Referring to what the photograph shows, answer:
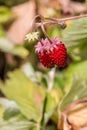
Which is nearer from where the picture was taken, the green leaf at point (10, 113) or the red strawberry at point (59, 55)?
the red strawberry at point (59, 55)

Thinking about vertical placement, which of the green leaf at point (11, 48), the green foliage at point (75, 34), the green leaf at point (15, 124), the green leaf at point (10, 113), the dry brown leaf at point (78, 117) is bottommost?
the green leaf at point (10, 113)

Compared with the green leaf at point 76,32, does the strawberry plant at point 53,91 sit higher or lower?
lower

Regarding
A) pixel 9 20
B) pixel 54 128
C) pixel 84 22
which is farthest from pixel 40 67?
pixel 84 22

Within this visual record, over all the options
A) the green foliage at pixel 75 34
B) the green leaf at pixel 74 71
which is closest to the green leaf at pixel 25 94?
the green leaf at pixel 74 71

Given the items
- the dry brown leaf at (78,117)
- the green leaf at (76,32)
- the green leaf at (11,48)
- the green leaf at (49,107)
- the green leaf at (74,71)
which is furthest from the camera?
the green leaf at (11,48)

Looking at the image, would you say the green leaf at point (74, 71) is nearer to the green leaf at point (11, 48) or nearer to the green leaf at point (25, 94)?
the green leaf at point (25, 94)

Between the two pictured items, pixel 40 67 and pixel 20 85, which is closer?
pixel 20 85

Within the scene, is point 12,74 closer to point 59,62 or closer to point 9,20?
point 9,20
